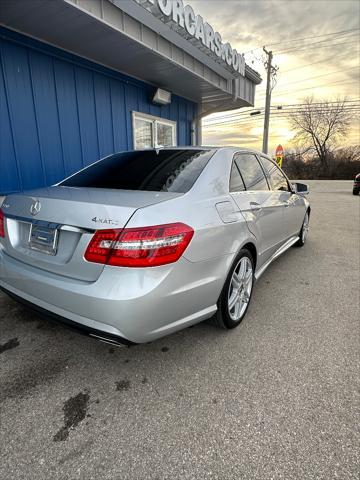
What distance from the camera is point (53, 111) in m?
4.68

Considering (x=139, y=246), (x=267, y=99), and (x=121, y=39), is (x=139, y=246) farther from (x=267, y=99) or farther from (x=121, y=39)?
(x=267, y=99)

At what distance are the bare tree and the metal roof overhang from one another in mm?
36408

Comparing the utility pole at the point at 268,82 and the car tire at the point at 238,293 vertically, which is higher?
the utility pole at the point at 268,82

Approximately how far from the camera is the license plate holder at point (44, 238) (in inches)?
71.0

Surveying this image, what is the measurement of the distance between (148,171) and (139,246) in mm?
954

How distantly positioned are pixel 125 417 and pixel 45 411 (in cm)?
46

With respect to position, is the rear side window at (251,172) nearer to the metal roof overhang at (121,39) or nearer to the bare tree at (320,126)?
the metal roof overhang at (121,39)

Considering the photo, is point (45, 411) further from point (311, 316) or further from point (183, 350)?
point (311, 316)

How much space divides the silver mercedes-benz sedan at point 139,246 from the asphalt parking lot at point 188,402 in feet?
1.28

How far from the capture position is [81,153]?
5.25 metres

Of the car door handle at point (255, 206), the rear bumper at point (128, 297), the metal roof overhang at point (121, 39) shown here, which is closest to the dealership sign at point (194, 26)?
the metal roof overhang at point (121, 39)

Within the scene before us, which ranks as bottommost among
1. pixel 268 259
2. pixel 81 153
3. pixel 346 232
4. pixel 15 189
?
pixel 346 232

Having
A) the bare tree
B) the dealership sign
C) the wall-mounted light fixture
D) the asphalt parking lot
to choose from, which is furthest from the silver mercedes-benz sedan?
the bare tree

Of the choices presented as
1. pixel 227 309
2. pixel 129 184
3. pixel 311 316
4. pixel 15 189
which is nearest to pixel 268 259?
pixel 311 316
